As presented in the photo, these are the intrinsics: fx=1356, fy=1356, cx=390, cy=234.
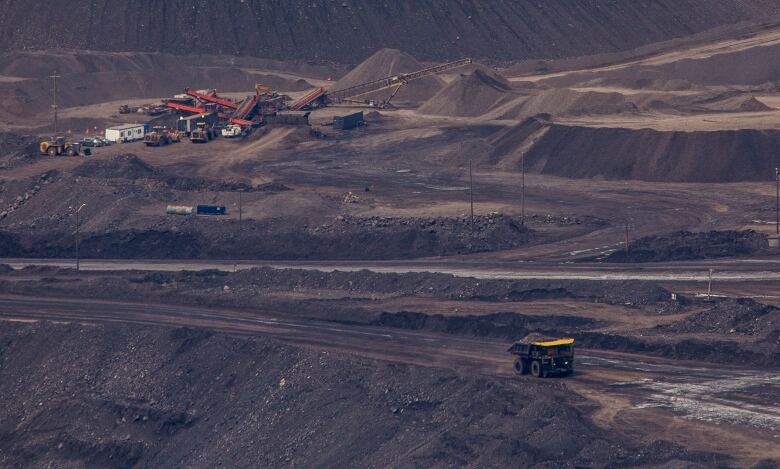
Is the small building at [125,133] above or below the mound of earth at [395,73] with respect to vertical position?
below

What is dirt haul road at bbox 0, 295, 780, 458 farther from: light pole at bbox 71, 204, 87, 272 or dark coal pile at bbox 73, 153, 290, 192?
dark coal pile at bbox 73, 153, 290, 192

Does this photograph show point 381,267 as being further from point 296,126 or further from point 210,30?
point 210,30

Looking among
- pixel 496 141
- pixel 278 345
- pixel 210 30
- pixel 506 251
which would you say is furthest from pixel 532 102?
pixel 278 345

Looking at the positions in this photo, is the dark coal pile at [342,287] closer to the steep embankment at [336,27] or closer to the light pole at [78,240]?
the light pole at [78,240]

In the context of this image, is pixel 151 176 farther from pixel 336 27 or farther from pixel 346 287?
pixel 336 27

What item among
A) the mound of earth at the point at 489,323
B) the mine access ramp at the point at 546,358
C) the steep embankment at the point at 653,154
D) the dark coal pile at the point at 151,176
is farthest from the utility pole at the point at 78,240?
the steep embankment at the point at 653,154
